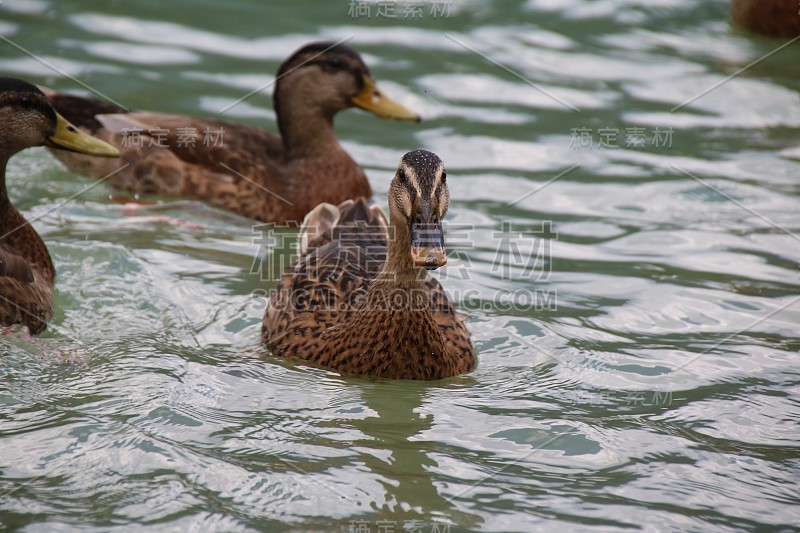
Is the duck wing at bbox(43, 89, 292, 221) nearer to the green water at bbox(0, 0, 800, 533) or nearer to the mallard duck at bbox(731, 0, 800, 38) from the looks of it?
the green water at bbox(0, 0, 800, 533)

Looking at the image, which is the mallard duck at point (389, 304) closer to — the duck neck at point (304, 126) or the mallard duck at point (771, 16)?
the duck neck at point (304, 126)

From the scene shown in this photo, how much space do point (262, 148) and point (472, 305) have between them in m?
2.94

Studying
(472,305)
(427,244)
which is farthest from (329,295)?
(427,244)

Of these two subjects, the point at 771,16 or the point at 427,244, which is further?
the point at 771,16

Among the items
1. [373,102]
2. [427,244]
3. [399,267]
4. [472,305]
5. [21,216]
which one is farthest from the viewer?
[373,102]

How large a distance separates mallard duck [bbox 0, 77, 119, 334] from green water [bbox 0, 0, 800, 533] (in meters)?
0.22

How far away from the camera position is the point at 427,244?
5.50 meters

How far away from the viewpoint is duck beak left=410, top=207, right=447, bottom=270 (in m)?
5.39

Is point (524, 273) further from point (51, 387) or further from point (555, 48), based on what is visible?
point (555, 48)

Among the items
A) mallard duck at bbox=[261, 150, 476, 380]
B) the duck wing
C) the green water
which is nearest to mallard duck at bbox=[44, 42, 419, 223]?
the duck wing

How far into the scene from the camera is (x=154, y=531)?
4590mm

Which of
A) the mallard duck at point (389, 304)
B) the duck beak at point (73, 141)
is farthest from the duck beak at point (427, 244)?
the duck beak at point (73, 141)

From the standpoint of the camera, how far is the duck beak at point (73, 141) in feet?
24.3

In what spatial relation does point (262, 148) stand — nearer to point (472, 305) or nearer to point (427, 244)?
point (472, 305)
